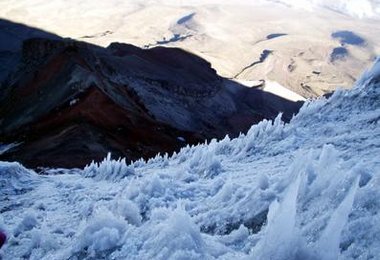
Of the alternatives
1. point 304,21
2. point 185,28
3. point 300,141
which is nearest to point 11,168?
point 300,141

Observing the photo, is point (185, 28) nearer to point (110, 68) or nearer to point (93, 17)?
Result: point (93, 17)

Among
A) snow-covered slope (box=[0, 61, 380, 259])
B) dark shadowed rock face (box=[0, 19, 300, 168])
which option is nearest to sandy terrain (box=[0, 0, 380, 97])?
dark shadowed rock face (box=[0, 19, 300, 168])

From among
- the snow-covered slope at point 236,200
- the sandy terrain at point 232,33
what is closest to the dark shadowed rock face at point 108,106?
the snow-covered slope at point 236,200

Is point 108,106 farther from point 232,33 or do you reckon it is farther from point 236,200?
point 232,33

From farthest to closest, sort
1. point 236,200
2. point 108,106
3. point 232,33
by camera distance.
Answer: point 232,33, point 108,106, point 236,200

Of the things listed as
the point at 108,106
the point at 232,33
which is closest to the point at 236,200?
the point at 108,106

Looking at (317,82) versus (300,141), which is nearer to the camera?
(300,141)

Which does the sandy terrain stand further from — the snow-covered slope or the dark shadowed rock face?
the snow-covered slope
